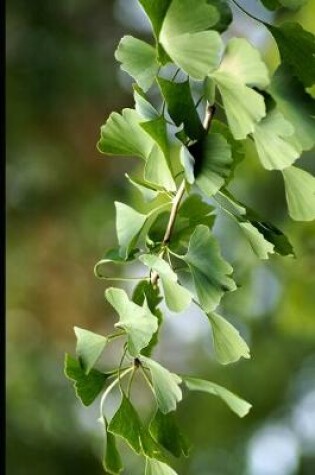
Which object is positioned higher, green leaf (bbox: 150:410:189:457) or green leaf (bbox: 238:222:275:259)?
green leaf (bbox: 238:222:275:259)

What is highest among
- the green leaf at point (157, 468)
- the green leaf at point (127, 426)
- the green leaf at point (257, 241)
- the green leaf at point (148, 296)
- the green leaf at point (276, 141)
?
the green leaf at point (276, 141)

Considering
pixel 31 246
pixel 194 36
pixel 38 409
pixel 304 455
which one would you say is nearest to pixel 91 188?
pixel 31 246

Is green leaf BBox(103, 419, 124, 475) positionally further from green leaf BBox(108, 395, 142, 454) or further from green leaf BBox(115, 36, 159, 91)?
green leaf BBox(115, 36, 159, 91)

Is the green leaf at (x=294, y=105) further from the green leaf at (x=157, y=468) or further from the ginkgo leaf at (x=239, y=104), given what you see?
the green leaf at (x=157, y=468)

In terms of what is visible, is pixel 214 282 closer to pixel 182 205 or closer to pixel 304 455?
pixel 182 205

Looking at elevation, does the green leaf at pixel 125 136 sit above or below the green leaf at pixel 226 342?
above

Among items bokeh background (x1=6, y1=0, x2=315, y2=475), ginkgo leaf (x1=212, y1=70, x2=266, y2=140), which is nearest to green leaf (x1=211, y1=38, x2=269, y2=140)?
ginkgo leaf (x1=212, y1=70, x2=266, y2=140)

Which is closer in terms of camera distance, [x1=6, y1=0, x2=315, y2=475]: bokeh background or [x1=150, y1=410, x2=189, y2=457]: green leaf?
[x1=150, y1=410, x2=189, y2=457]: green leaf

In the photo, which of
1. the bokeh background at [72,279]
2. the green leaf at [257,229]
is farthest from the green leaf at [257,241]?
the bokeh background at [72,279]
